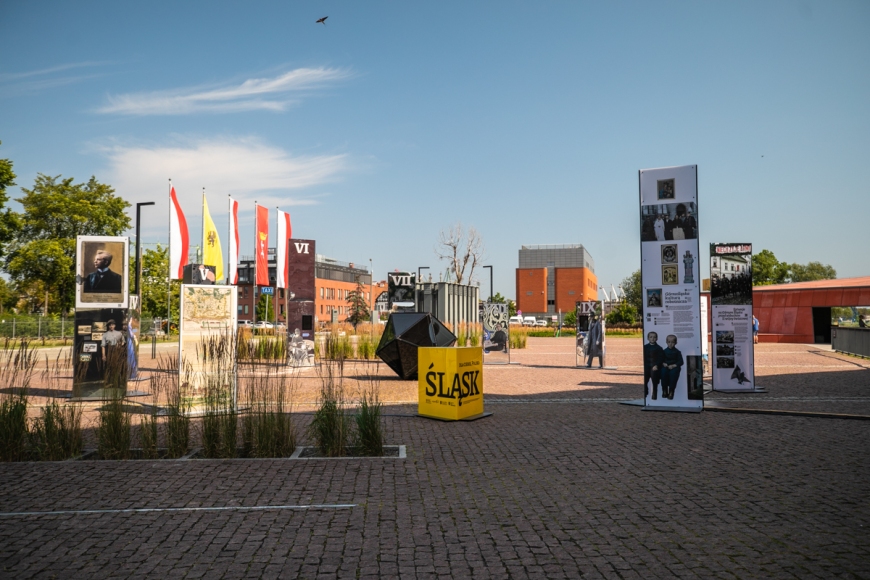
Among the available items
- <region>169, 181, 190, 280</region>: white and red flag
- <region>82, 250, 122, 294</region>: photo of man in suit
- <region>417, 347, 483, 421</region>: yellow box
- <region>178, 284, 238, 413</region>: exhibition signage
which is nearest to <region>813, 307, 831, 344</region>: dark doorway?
<region>169, 181, 190, 280</region>: white and red flag

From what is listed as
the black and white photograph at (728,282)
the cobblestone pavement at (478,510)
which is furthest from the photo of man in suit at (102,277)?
the black and white photograph at (728,282)

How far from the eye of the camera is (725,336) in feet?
51.4

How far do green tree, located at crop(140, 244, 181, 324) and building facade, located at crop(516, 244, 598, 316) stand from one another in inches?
2566

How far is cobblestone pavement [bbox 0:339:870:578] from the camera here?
4590mm

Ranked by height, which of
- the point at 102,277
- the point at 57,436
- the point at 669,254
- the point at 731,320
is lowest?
the point at 57,436

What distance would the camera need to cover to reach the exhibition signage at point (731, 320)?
609 inches

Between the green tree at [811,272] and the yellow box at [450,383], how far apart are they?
101860 mm

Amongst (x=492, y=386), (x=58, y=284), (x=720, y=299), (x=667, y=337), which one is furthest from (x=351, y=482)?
(x=58, y=284)

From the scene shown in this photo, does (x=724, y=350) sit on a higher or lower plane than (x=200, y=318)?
lower

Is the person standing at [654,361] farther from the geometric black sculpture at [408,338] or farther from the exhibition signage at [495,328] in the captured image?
the exhibition signage at [495,328]

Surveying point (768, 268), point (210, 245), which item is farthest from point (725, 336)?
point (768, 268)

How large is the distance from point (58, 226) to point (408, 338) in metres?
40.7

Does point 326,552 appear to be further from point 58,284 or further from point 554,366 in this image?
point 58,284

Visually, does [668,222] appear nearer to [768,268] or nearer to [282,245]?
[282,245]
